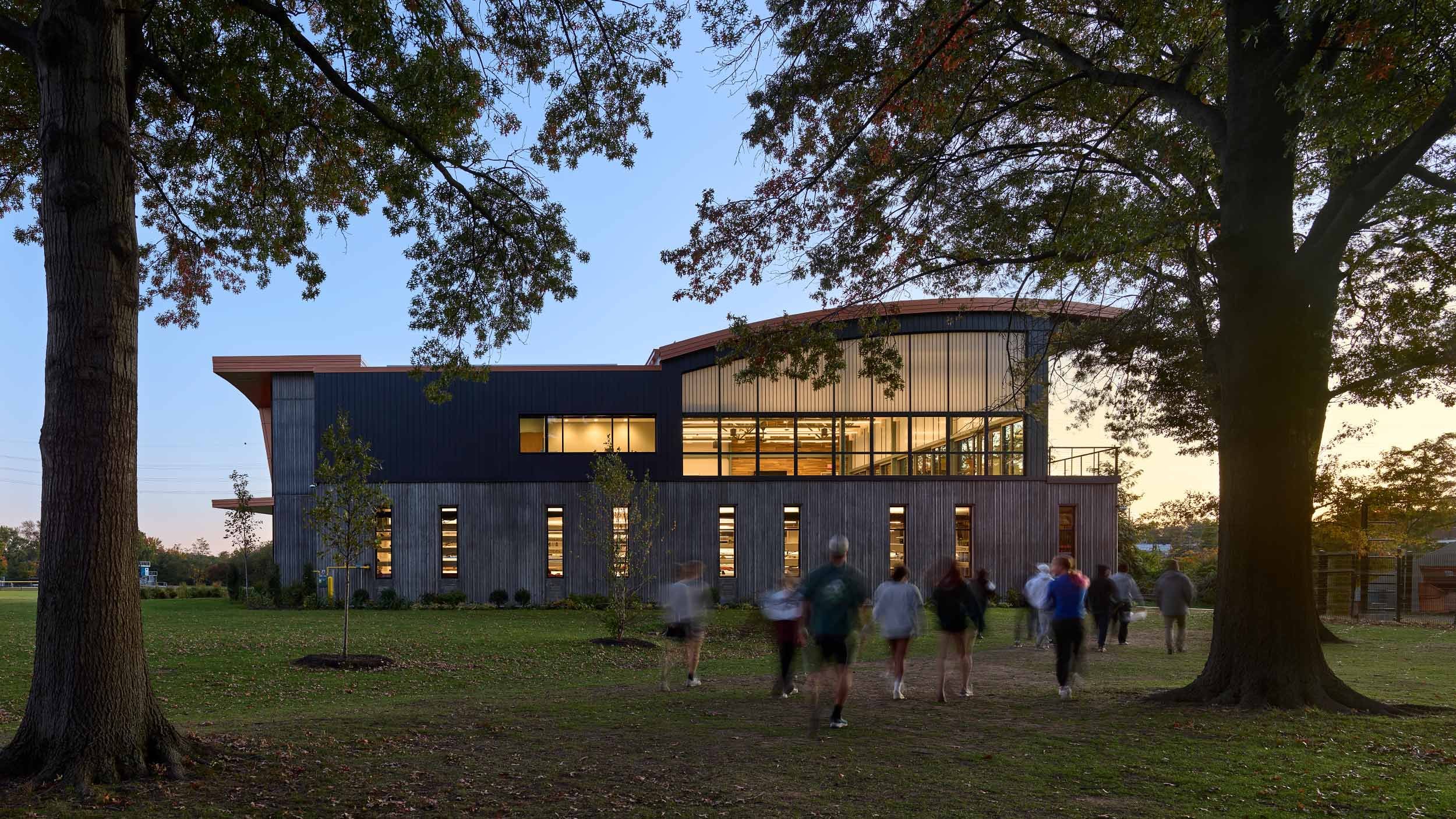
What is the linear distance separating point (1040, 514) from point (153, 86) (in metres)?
28.5

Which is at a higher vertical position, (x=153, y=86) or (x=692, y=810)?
(x=153, y=86)

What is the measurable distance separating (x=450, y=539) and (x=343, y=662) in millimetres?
17105

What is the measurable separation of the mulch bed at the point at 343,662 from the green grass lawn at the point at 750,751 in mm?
630

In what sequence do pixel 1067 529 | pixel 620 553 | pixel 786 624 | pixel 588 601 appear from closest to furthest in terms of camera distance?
pixel 786 624 < pixel 620 553 < pixel 588 601 < pixel 1067 529

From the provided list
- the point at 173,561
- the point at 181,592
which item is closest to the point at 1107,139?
the point at 181,592

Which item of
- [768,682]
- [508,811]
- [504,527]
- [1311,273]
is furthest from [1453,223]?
[504,527]

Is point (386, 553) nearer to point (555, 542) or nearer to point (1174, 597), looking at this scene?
point (555, 542)

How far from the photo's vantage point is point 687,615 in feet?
40.2

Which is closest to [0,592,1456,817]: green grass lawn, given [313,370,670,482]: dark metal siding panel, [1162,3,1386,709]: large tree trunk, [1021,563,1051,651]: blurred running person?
[1162,3,1386,709]: large tree trunk

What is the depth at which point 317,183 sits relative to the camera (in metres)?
12.7

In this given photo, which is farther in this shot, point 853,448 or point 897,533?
point 853,448

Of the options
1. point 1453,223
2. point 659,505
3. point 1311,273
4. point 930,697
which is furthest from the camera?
point 659,505

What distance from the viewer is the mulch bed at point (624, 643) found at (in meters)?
19.1

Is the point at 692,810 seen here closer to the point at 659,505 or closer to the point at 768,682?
the point at 768,682
